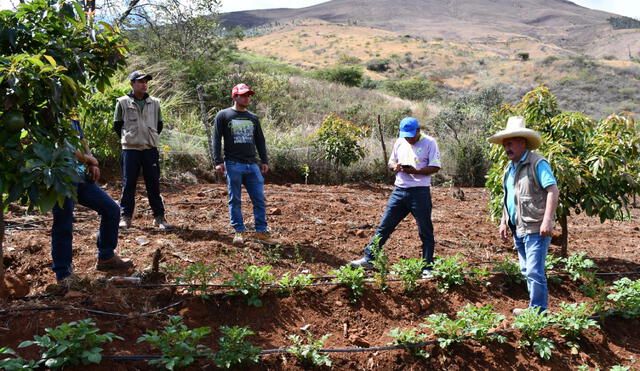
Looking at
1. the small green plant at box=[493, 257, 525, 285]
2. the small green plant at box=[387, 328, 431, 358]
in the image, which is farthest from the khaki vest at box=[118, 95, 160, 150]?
the small green plant at box=[493, 257, 525, 285]

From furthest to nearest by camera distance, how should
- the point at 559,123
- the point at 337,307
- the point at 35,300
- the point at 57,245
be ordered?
the point at 559,123, the point at 337,307, the point at 57,245, the point at 35,300

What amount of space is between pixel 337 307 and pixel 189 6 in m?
8.85

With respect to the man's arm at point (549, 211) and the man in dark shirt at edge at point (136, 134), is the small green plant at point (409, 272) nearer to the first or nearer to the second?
the man's arm at point (549, 211)

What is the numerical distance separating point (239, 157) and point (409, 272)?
2058 mm

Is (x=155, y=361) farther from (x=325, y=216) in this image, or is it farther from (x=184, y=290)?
(x=325, y=216)

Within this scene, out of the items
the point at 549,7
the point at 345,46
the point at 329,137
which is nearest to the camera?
Result: the point at 329,137

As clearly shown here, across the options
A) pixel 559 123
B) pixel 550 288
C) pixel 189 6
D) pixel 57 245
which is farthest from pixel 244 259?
pixel 189 6

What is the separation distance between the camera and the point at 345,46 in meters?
57.0

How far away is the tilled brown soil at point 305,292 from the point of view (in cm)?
Result: 346

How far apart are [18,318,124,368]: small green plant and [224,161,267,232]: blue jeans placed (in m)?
2.48

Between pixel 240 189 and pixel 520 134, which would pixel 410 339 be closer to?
pixel 520 134

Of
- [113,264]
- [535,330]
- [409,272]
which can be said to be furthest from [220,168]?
[535,330]

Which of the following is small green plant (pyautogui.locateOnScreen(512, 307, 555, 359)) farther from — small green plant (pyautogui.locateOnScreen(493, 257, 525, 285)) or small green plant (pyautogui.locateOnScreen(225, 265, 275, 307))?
small green plant (pyautogui.locateOnScreen(225, 265, 275, 307))

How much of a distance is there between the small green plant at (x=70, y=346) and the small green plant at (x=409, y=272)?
2.39m
